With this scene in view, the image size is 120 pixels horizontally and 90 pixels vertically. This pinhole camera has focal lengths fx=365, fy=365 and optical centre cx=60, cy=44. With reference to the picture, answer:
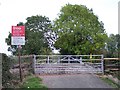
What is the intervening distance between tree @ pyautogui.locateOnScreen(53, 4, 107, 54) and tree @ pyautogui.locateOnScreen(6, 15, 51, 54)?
4.42 metres

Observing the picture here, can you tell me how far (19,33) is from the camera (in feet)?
58.5

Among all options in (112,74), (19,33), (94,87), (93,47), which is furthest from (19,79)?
(93,47)

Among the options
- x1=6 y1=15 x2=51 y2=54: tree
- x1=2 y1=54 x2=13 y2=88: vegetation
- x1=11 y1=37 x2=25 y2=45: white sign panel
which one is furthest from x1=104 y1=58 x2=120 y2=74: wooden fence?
x1=6 y1=15 x2=51 y2=54: tree

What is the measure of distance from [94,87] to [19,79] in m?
3.70

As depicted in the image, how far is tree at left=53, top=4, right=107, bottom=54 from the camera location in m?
64.1

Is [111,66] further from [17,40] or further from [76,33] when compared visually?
[76,33]

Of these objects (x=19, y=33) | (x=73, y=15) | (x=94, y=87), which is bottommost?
(x=94, y=87)

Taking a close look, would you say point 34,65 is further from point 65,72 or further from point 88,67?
point 88,67

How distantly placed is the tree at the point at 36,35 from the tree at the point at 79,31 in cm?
442

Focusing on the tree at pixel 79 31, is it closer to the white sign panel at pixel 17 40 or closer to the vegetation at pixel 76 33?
the vegetation at pixel 76 33

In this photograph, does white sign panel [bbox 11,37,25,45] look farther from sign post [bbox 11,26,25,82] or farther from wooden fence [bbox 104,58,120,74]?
wooden fence [bbox 104,58,120,74]

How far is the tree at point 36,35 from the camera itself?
66688mm

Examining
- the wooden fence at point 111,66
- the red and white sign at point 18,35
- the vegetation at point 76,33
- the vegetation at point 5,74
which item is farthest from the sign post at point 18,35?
the vegetation at point 76,33

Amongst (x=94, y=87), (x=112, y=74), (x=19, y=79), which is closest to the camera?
(x=94, y=87)
